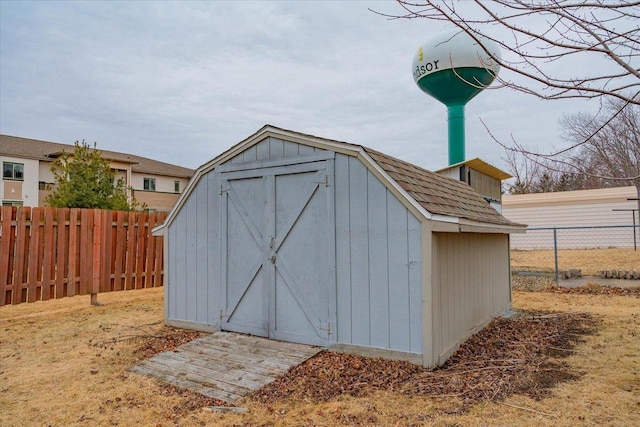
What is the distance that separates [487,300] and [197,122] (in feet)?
46.4

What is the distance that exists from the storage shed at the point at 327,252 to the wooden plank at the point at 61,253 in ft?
8.74

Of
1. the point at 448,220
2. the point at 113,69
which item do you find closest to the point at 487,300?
the point at 448,220

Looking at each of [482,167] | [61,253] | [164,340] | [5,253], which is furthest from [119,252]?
[482,167]

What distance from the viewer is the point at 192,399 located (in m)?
3.70

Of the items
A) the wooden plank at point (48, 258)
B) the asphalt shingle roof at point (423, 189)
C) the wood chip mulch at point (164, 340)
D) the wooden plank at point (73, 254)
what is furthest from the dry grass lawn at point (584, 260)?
the wooden plank at point (48, 258)

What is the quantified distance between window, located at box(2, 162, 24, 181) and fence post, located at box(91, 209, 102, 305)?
57.0 ft

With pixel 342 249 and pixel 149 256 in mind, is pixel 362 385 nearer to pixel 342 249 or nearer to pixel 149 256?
pixel 342 249

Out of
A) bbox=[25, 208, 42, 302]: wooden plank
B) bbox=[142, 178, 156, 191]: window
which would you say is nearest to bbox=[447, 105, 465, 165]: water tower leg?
bbox=[25, 208, 42, 302]: wooden plank

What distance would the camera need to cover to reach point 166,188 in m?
28.2

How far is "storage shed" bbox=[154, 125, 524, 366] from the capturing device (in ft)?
14.2

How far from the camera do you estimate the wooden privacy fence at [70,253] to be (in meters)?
Answer: 7.05

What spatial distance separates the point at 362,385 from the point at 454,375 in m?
0.97

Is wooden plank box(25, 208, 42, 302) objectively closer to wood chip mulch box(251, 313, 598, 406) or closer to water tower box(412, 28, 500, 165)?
wood chip mulch box(251, 313, 598, 406)

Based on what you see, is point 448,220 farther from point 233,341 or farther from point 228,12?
point 228,12
